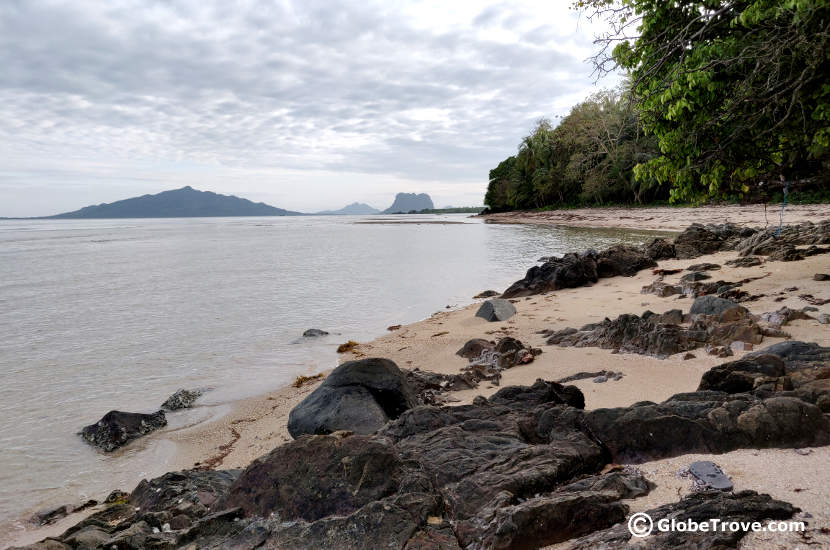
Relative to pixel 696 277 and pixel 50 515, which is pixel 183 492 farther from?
pixel 696 277

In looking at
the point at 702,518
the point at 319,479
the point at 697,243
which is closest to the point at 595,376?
the point at 702,518

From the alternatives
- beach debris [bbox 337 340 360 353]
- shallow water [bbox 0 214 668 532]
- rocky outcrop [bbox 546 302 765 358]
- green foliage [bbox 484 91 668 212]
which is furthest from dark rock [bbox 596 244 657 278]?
green foliage [bbox 484 91 668 212]

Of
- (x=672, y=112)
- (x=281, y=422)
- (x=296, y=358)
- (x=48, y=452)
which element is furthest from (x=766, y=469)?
(x=296, y=358)

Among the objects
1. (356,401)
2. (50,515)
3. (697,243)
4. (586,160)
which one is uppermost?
(586,160)

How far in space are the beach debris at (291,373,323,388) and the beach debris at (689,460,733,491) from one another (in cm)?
651

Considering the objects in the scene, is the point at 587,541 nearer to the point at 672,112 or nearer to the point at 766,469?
the point at 766,469

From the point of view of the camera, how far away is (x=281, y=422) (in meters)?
6.61

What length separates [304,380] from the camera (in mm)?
8531

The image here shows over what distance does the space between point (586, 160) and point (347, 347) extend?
6007cm

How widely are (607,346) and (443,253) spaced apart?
25.9m

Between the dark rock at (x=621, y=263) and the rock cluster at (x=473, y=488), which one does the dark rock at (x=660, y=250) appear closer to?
the dark rock at (x=621, y=263)

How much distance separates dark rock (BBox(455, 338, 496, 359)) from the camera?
843 cm

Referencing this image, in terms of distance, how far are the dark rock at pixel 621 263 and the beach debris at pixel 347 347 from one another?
8.98 metres

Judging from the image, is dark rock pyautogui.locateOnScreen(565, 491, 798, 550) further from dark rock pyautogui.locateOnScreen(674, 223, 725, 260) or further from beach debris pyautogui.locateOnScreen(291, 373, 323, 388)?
dark rock pyautogui.locateOnScreen(674, 223, 725, 260)
